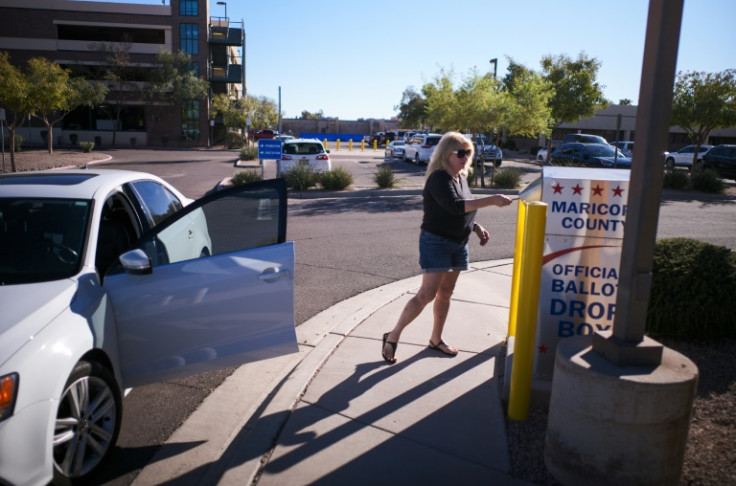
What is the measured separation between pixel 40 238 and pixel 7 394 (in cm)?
154

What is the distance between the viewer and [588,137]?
35.7 meters

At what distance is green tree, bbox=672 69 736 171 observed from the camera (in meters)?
23.9

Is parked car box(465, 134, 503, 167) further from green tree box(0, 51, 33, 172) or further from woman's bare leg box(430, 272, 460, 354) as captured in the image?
green tree box(0, 51, 33, 172)

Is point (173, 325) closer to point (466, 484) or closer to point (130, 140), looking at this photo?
point (466, 484)

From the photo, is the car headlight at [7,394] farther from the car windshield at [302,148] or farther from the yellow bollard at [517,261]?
the car windshield at [302,148]

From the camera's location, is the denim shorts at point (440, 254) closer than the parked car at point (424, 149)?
Yes

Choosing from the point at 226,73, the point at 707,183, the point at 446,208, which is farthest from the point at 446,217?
the point at 226,73

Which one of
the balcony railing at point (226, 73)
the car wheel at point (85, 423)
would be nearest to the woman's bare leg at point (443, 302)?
the car wheel at point (85, 423)

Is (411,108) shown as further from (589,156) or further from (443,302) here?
(443,302)

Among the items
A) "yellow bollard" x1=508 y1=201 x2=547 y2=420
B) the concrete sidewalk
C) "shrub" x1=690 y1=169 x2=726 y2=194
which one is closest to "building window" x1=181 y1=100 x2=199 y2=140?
"shrub" x1=690 y1=169 x2=726 y2=194

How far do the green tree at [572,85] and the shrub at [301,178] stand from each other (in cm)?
1526

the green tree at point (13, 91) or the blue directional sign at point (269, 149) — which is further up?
the green tree at point (13, 91)

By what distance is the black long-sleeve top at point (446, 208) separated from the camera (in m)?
4.35

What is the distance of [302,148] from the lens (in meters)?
22.1
